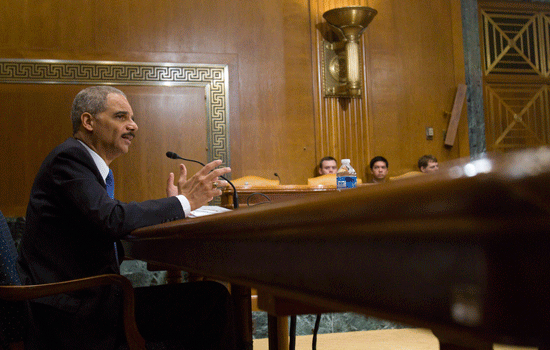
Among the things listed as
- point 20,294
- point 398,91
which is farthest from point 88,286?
point 398,91

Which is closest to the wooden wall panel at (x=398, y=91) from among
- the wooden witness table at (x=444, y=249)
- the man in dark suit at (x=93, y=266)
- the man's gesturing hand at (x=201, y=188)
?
the man's gesturing hand at (x=201, y=188)

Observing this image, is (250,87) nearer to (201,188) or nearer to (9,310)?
(201,188)

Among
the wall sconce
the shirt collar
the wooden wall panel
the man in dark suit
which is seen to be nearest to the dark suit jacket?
the man in dark suit

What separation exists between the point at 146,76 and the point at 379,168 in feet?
9.09

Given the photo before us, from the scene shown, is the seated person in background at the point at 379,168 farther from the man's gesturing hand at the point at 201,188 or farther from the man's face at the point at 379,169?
the man's gesturing hand at the point at 201,188

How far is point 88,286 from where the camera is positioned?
1.33 meters

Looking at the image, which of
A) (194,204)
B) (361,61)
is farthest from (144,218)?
(361,61)

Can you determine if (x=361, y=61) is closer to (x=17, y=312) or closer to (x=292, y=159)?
(x=292, y=159)

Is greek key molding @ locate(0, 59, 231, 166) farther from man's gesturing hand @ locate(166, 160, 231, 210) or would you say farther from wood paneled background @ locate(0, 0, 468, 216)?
man's gesturing hand @ locate(166, 160, 231, 210)

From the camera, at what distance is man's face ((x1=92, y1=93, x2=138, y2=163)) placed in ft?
6.41

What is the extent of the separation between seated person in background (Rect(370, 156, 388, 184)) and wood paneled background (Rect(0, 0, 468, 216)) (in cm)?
27

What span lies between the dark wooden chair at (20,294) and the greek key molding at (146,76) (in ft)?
13.6

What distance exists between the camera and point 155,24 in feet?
18.3

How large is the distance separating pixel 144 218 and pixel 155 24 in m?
4.62
